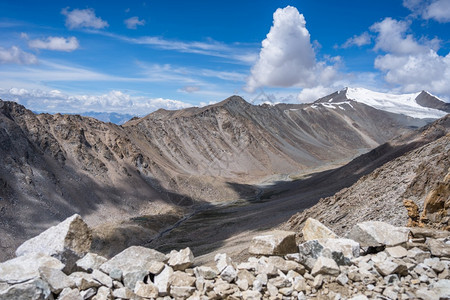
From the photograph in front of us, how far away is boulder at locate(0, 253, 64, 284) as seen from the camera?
30.1ft

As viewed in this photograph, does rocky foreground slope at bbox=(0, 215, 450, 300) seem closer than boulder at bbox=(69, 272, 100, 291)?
Yes

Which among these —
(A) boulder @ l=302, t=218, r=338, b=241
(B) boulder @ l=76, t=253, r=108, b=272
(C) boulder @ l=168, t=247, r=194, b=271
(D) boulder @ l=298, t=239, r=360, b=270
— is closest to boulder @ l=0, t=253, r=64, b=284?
(B) boulder @ l=76, t=253, r=108, b=272

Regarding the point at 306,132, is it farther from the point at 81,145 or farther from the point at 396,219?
the point at 396,219

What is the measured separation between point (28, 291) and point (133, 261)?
9.30 ft

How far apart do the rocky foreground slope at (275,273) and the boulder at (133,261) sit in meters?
0.03

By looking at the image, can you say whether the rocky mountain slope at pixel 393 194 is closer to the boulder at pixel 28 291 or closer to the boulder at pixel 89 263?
the boulder at pixel 89 263

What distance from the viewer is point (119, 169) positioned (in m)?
71.5

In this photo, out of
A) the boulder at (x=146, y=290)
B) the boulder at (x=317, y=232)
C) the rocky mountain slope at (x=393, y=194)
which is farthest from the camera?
the rocky mountain slope at (x=393, y=194)

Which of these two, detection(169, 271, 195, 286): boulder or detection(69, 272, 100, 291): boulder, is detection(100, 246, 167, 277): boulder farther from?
detection(169, 271, 195, 286): boulder

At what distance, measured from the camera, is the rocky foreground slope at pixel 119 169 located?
4938 cm

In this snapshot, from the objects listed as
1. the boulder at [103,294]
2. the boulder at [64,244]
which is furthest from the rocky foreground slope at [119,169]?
the boulder at [103,294]

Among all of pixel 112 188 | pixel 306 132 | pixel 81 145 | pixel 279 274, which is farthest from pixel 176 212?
pixel 306 132

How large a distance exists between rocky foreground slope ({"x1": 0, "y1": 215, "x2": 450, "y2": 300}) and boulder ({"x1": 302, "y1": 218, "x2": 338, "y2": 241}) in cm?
99

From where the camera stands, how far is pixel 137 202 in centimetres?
6450
